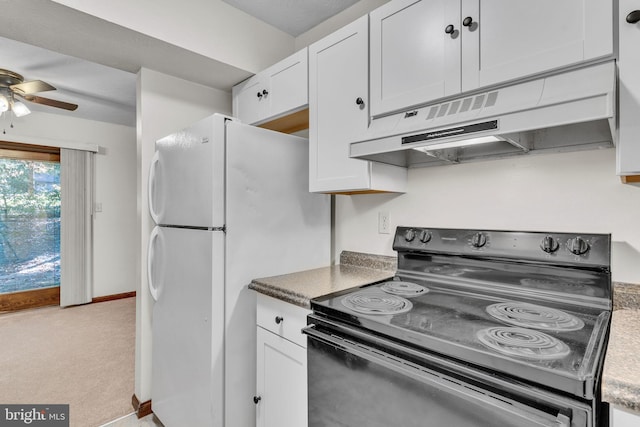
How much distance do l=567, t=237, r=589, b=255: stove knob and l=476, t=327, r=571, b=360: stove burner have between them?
0.47m

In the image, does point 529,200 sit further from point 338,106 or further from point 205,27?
point 205,27

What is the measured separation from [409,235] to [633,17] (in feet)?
3.59

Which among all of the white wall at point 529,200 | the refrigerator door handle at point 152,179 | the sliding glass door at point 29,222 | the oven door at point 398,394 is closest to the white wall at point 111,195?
the sliding glass door at point 29,222

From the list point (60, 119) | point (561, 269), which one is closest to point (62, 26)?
point (561, 269)

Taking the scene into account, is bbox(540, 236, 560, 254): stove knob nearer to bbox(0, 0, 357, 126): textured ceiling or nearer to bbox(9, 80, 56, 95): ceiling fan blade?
bbox(0, 0, 357, 126): textured ceiling

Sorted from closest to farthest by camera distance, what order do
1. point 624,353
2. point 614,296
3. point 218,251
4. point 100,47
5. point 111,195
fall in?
point 624,353 → point 614,296 → point 218,251 → point 100,47 → point 111,195

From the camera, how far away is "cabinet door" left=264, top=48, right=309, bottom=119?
184 centimetres

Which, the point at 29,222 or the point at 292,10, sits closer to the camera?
the point at 292,10

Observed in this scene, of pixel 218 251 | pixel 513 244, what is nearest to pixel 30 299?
pixel 218 251

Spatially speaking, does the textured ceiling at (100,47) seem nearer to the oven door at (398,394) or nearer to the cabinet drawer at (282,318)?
the cabinet drawer at (282,318)

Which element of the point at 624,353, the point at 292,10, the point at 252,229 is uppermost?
the point at 292,10

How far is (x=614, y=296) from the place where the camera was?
45.5 inches

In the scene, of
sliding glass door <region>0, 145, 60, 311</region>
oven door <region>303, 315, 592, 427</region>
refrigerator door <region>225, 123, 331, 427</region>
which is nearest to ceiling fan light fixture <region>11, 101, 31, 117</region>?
sliding glass door <region>0, 145, 60, 311</region>

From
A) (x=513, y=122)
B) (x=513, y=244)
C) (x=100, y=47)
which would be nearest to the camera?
(x=513, y=122)
